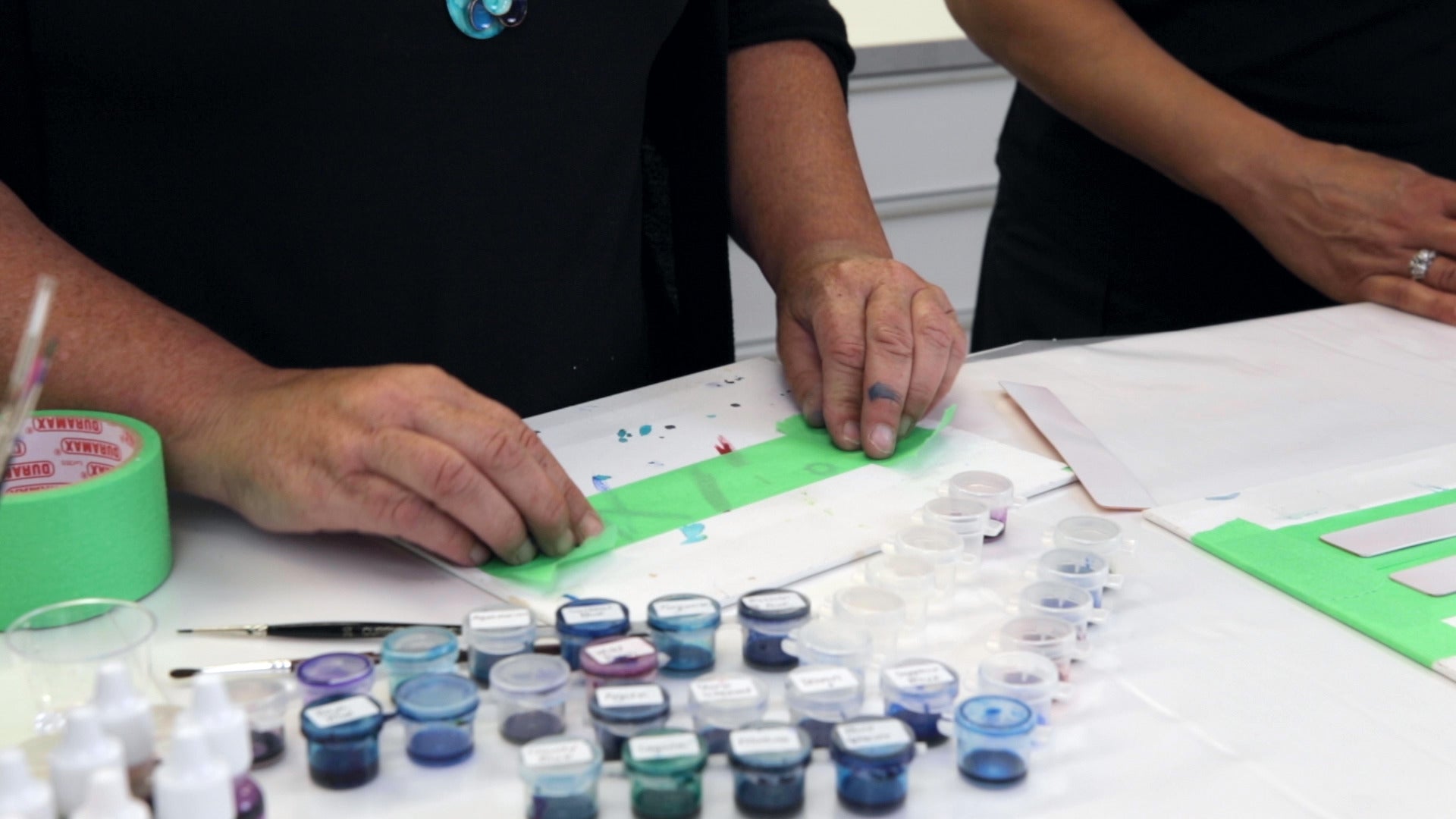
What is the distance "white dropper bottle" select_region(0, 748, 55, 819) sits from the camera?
0.51 meters

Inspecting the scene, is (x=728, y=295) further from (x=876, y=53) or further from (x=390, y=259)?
(x=876, y=53)

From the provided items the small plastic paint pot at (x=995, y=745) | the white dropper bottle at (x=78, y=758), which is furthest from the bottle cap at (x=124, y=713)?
the small plastic paint pot at (x=995, y=745)

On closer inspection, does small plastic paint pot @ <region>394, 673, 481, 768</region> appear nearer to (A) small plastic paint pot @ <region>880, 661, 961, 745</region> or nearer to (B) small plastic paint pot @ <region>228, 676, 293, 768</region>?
(B) small plastic paint pot @ <region>228, 676, 293, 768</region>

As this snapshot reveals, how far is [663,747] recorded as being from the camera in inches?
23.3

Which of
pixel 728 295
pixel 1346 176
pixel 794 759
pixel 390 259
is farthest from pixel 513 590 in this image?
pixel 1346 176

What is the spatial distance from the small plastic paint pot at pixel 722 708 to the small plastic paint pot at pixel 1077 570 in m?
0.22

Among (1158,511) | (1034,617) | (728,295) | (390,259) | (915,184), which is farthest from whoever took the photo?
Result: (915,184)

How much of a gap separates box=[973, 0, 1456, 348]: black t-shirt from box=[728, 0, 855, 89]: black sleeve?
40 centimetres

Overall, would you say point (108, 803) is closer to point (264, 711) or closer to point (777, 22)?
point (264, 711)

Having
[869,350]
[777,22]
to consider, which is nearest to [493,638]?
[869,350]

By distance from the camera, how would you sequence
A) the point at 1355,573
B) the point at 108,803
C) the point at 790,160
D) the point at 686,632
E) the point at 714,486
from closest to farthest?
the point at 108,803 → the point at 686,632 → the point at 1355,573 → the point at 714,486 → the point at 790,160

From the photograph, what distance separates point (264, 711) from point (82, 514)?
0.18 metres

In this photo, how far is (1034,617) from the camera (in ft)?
2.39

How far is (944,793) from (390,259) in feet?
2.05
